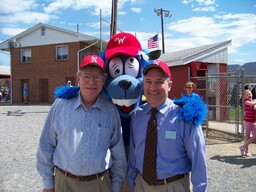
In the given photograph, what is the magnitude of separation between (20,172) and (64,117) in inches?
145

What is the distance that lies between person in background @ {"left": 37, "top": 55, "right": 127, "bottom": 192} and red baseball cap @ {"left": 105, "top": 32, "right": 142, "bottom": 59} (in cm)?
31

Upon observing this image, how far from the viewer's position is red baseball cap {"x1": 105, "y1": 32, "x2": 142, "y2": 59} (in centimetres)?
273

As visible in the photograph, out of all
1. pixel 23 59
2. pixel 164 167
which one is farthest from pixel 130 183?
pixel 23 59

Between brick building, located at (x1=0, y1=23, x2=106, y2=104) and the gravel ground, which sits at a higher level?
brick building, located at (x1=0, y1=23, x2=106, y2=104)

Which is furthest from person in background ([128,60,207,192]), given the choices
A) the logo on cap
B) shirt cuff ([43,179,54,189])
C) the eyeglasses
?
shirt cuff ([43,179,54,189])

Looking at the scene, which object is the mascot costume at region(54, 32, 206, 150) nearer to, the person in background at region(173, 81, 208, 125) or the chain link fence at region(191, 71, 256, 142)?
the person in background at region(173, 81, 208, 125)

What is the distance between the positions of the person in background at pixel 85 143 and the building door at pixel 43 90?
74.4 ft

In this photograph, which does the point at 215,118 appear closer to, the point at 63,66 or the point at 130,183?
the point at 130,183

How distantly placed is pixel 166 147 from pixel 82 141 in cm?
70

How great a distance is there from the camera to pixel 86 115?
245cm

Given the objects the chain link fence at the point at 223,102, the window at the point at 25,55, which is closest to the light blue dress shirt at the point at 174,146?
the chain link fence at the point at 223,102

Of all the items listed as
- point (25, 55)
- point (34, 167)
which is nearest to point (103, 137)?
point (34, 167)

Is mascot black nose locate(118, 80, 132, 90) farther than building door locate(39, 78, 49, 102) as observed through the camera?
No

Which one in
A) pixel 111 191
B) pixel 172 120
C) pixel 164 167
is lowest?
pixel 111 191
